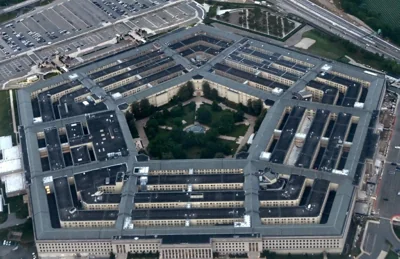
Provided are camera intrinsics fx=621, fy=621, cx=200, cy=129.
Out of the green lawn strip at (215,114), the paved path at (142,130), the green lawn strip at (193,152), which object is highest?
the green lawn strip at (215,114)

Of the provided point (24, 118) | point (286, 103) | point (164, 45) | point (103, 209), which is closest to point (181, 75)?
point (164, 45)

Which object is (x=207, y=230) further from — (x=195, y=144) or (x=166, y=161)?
(x=195, y=144)

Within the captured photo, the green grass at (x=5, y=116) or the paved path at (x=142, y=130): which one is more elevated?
the paved path at (x=142, y=130)

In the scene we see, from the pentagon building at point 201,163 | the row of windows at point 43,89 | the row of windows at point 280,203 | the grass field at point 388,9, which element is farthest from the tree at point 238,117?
the grass field at point 388,9

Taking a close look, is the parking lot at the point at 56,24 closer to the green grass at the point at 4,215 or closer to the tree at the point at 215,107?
the tree at the point at 215,107

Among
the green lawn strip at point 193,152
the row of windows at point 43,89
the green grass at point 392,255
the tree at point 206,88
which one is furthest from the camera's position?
the row of windows at point 43,89

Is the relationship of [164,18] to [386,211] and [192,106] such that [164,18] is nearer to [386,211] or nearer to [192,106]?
[192,106]

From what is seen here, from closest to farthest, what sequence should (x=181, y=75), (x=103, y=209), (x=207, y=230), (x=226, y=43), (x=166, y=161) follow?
(x=207, y=230)
(x=103, y=209)
(x=166, y=161)
(x=181, y=75)
(x=226, y=43)
